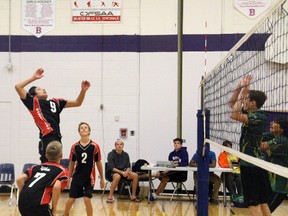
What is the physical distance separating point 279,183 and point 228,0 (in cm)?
747

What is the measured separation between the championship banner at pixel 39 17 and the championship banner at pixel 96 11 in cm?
68

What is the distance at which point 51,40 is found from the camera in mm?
11656

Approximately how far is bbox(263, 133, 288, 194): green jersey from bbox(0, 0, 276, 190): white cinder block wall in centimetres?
630

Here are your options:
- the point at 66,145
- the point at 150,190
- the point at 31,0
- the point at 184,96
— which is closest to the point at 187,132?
the point at 184,96

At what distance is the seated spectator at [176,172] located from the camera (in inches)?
407

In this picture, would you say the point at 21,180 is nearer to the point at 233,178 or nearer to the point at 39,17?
the point at 233,178

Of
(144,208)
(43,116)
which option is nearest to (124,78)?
(144,208)

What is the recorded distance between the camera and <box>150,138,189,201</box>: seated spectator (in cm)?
1034

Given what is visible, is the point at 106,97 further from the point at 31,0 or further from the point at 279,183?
the point at 279,183

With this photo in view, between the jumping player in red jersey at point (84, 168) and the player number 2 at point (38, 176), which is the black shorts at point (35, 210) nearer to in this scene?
the player number 2 at point (38, 176)

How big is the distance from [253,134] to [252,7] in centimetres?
740

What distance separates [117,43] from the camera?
11.5 metres

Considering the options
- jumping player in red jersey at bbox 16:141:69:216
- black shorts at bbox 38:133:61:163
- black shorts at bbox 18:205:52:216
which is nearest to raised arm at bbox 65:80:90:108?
black shorts at bbox 38:133:61:163

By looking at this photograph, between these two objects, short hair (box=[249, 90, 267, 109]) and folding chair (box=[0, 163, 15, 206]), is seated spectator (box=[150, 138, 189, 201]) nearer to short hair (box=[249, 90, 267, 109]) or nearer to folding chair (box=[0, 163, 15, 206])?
folding chair (box=[0, 163, 15, 206])
